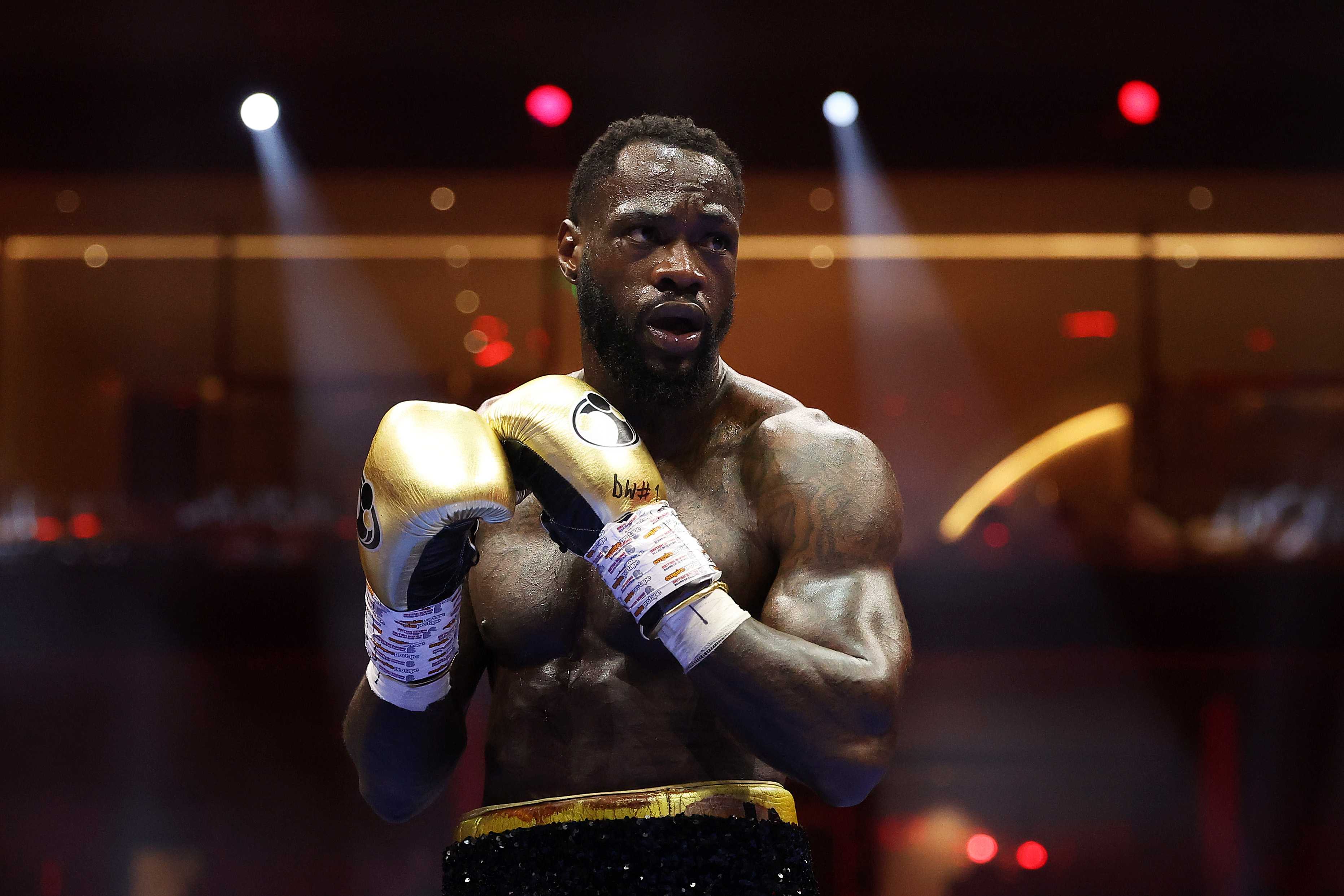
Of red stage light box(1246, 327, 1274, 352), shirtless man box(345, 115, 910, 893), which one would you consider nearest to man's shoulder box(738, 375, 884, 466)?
shirtless man box(345, 115, 910, 893)

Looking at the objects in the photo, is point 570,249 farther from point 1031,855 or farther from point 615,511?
point 1031,855

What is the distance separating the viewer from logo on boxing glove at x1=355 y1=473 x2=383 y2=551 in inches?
56.9

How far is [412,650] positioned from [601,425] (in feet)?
1.15

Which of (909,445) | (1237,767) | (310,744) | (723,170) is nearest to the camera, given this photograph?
(723,170)

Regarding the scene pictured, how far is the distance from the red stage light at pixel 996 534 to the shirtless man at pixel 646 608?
3830 mm

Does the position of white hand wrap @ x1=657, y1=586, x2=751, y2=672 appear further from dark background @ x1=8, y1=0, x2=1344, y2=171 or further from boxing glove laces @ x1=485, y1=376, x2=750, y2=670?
dark background @ x1=8, y1=0, x2=1344, y2=171

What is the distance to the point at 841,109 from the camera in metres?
5.05

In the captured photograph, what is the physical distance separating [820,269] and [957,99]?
118 cm

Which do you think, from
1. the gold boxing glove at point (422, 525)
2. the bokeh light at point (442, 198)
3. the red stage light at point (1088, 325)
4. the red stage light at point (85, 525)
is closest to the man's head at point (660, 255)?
the gold boxing glove at point (422, 525)

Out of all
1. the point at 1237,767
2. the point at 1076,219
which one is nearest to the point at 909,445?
the point at 1076,219

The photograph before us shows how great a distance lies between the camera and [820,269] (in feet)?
19.8

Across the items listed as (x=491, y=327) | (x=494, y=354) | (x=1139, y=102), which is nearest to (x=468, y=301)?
(x=491, y=327)

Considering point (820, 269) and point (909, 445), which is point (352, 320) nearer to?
point (820, 269)

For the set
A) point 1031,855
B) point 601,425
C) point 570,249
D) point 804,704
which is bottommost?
point 1031,855
